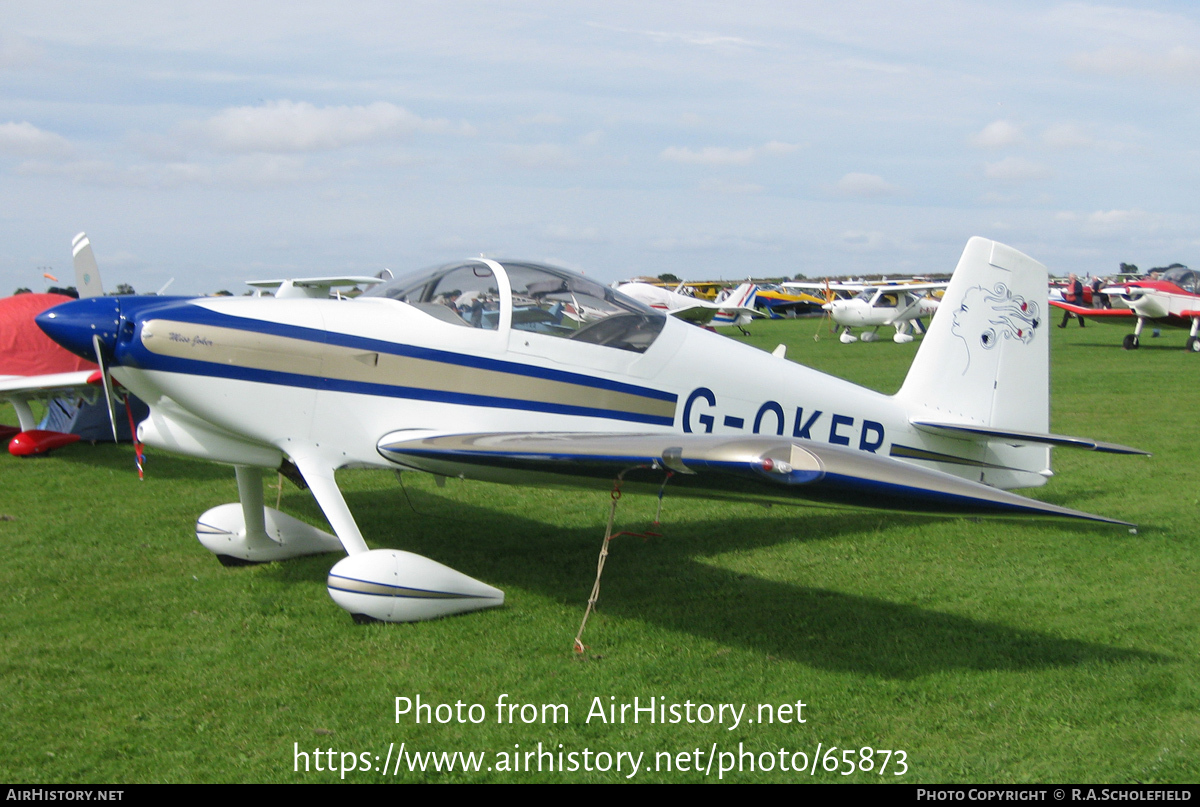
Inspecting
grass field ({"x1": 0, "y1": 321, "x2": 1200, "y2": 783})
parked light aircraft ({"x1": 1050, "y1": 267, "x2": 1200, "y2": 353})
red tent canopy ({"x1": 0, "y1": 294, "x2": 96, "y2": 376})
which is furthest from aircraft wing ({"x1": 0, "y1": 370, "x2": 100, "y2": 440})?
parked light aircraft ({"x1": 1050, "y1": 267, "x2": 1200, "y2": 353})

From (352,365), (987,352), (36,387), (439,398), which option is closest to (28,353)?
(36,387)

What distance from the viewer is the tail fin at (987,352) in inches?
253

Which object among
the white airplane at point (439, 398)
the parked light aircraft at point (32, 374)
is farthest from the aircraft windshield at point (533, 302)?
the parked light aircraft at point (32, 374)

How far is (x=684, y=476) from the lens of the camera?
4.01 meters

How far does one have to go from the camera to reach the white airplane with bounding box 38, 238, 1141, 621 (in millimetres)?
4828

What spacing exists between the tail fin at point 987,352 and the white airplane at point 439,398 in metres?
0.20

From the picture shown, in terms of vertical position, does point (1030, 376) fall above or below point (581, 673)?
above

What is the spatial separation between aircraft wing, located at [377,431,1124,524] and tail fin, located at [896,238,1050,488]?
2874 millimetres

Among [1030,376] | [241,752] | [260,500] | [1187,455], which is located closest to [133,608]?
[260,500]

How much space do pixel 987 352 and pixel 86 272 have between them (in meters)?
6.42

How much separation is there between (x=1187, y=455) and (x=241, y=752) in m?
10.1

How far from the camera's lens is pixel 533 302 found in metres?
5.44

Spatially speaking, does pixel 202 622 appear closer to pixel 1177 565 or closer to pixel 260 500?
pixel 260 500

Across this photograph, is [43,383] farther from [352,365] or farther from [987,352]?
[987,352]
